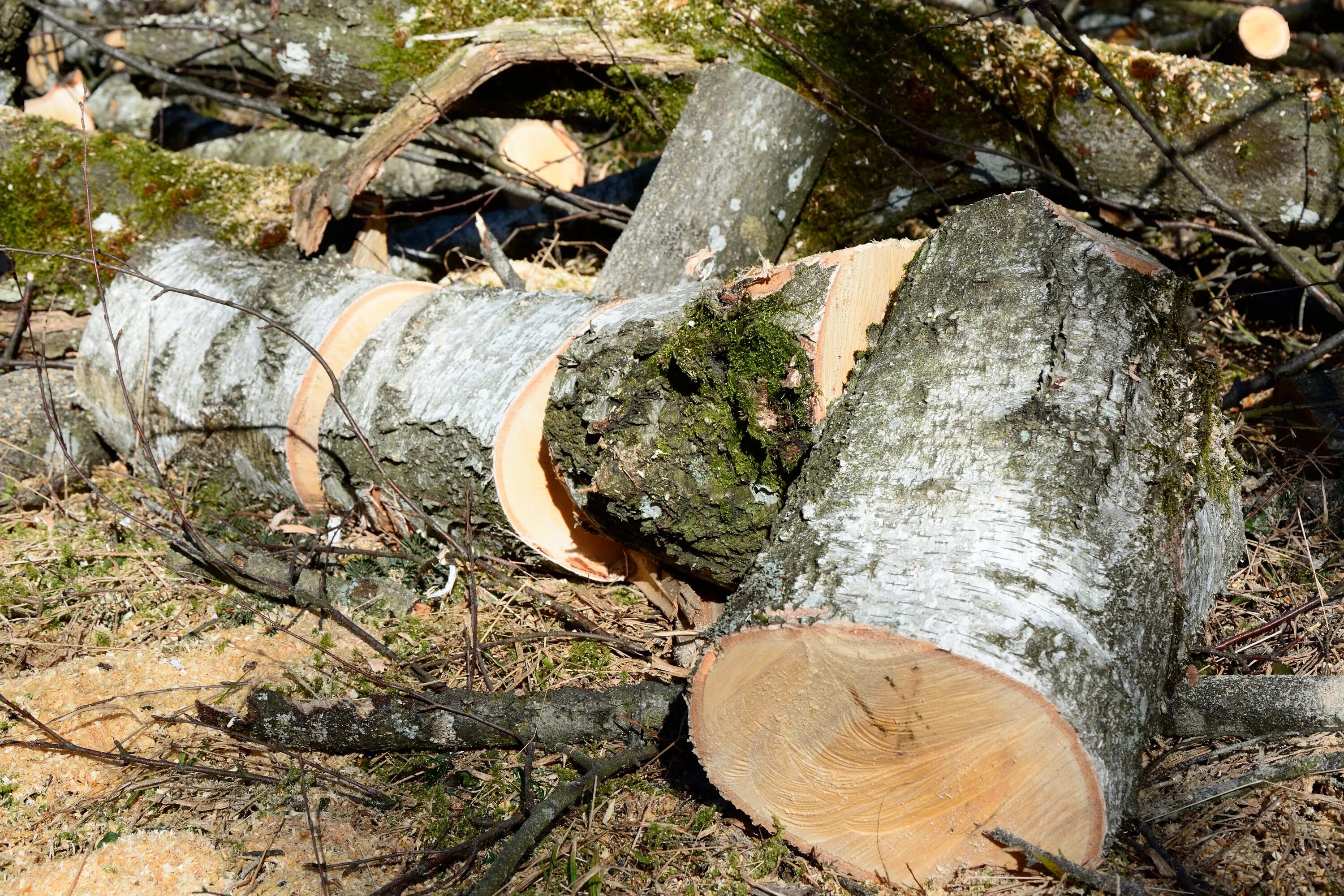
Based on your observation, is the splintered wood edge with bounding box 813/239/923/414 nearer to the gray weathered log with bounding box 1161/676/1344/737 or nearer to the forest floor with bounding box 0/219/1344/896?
the forest floor with bounding box 0/219/1344/896

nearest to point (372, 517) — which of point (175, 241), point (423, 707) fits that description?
point (423, 707)

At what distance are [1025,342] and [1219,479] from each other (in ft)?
2.31

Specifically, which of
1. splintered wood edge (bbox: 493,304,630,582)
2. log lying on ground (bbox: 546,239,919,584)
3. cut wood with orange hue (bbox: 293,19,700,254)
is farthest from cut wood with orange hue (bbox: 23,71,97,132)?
log lying on ground (bbox: 546,239,919,584)

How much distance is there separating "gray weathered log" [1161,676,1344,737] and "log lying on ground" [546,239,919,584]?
3.34 ft

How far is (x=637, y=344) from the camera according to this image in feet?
7.61

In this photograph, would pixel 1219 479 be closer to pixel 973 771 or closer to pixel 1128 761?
pixel 1128 761

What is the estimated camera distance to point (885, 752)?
5.74 ft

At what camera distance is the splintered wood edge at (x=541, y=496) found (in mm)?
2703

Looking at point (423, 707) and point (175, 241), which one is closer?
point (423, 707)

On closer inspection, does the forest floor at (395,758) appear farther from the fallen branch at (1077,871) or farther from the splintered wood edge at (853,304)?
the splintered wood edge at (853,304)

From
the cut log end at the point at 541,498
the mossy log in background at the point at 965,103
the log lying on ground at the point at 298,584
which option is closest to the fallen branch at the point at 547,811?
the cut log end at the point at 541,498

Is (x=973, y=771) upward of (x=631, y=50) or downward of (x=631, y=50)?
downward

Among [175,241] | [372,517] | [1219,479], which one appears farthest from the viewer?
[175,241]

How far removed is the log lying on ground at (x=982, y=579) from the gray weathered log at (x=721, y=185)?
1663 mm
